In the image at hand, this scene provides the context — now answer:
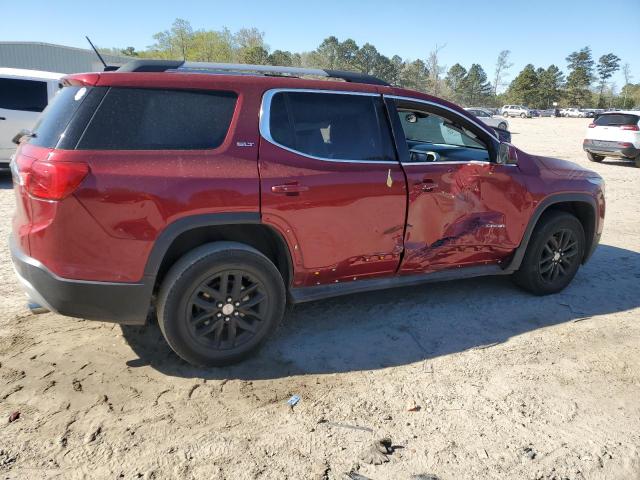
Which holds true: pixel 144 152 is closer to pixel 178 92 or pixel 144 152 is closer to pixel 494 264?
pixel 178 92

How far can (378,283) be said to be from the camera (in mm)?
3740

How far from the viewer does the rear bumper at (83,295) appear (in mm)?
2768

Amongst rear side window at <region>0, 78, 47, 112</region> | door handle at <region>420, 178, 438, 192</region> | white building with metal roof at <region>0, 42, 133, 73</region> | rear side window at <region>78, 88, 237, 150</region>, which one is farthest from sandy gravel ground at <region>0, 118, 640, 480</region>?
white building with metal roof at <region>0, 42, 133, 73</region>

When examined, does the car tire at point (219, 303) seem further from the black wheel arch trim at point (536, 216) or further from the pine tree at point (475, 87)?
the pine tree at point (475, 87)

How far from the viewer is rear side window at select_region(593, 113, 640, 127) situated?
595 inches

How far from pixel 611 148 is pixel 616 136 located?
0.39 metres

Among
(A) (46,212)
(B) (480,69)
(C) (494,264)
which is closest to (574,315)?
(C) (494,264)

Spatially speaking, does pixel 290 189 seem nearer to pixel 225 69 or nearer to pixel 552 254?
pixel 225 69

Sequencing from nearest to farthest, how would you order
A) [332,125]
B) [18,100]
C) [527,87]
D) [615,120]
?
[332,125] < [18,100] < [615,120] < [527,87]

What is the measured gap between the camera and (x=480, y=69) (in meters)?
111

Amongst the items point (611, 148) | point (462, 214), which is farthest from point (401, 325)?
point (611, 148)

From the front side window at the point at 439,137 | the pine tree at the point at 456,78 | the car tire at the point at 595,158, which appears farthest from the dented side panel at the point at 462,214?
the pine tree at the point at 456,78

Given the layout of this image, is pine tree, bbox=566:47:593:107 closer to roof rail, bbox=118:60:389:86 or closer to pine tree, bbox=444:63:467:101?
pine tree, bbox=444:63:467:101

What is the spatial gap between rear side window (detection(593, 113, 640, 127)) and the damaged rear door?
13851 mm
